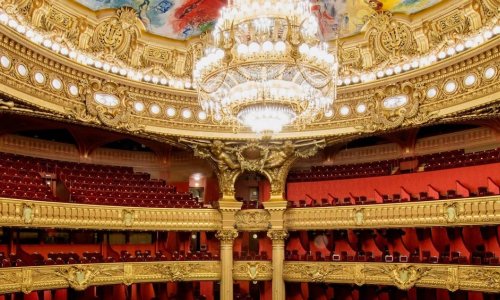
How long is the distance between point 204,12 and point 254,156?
4.74 m

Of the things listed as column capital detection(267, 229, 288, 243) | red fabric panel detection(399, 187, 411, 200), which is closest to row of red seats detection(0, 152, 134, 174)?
column capital detection(267, 229, 288, 243)

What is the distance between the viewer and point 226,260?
15.7 metres

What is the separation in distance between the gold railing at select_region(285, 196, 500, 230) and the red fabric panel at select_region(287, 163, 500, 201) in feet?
4.02

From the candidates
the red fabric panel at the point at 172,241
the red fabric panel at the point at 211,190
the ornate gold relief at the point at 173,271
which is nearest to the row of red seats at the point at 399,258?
the ornate gold relief at the point at 173,271

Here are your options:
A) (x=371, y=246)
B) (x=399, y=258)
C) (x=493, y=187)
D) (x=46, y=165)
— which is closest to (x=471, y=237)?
(x=493, y=187)

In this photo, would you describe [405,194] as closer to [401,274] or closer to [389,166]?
[389,166]

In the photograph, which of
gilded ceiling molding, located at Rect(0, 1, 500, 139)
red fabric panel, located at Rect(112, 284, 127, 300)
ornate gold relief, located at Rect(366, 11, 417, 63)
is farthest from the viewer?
red fabric panel, located at Rect(112, 284, 127, 300)

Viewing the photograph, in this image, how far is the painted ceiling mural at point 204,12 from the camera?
44.2 ft

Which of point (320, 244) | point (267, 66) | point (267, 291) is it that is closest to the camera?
point (267, 66)

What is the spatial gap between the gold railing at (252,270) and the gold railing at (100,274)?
582 millimetres

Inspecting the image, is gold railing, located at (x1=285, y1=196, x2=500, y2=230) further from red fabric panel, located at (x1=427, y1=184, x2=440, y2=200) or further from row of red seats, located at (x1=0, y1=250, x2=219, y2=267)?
row of red seats, located at (x1=0, y1=250, x2=219, y2=267)

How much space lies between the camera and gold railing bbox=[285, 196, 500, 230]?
11975 millimetres

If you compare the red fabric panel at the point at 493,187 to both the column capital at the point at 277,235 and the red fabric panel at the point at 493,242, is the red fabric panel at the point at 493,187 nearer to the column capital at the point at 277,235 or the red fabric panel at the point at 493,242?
the red fabric panel at the point at 493,242

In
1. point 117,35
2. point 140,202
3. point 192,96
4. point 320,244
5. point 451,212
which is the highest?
point 117,35
